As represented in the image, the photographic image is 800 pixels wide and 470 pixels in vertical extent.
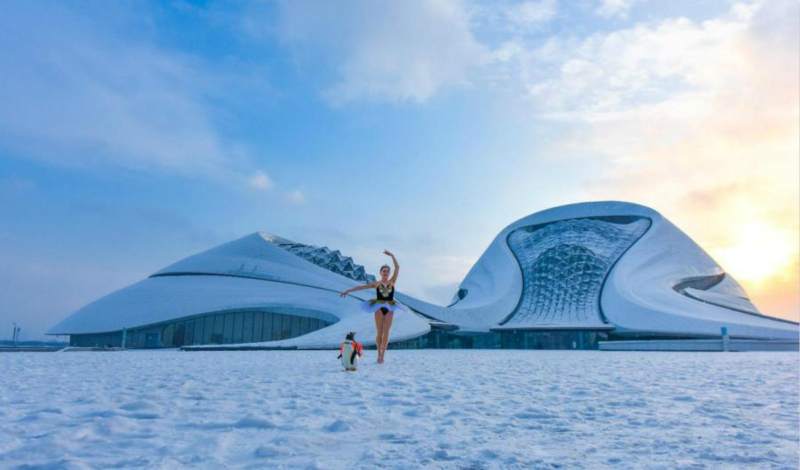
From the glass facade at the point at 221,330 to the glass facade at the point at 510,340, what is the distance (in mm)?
10007

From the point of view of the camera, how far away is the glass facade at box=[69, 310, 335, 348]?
47.0 m

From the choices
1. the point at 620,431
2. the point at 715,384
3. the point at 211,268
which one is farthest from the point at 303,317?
the point at 620,431

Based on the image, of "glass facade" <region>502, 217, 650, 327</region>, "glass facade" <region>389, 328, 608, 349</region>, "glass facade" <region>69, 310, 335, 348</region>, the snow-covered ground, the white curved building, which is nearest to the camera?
the snow-covered ground

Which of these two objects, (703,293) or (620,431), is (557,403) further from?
(703,293)

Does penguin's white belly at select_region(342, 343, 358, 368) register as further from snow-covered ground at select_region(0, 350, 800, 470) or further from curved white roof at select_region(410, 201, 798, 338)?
curved white roof at select_region(410, 201, 798, 338)

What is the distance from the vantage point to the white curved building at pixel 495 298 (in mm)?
45938

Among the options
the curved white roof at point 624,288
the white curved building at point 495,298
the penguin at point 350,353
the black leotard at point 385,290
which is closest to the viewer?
the penguin at point 350,353

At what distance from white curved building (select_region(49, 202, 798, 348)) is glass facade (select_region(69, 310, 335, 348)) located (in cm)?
9

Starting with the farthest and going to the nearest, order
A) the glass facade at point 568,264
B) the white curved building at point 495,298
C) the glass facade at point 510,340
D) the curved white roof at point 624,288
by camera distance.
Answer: the glass facade at point 568,264
the glass facade at point 510,340
the white curved building at point 495,298
the curved white roof at point 624,288

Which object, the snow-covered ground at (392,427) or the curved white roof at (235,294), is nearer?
the snow-covered ground at (392,427)

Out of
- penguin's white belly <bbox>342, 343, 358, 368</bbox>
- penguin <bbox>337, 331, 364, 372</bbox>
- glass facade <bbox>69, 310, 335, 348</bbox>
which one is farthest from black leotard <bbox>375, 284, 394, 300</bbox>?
glass facade <bbox>69, 310, 335, 348</bbox>

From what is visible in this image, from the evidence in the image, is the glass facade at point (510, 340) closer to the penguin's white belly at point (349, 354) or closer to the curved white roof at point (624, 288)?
the curved white roof at point (624, 288)

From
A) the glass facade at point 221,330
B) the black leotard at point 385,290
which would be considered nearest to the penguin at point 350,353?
the black leotard at point 385,290

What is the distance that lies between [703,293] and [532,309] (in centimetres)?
1709
